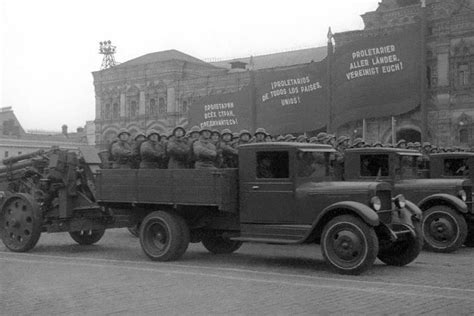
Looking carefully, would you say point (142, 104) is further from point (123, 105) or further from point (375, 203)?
point (375, 203)

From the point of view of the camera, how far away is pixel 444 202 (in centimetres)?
1217

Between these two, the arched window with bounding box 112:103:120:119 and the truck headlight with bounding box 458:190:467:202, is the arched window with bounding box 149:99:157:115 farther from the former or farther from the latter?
the truck headlight with bounding box 458:190:467:202

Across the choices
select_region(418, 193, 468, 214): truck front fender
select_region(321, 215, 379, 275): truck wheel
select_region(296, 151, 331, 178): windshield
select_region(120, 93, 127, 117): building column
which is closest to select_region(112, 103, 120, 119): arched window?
select_region(120, 93, 127, 117): building column

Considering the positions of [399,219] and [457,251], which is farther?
[457,251]

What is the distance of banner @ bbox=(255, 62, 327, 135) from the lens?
106 feet

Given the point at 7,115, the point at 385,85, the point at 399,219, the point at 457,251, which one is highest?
the point at 385,85

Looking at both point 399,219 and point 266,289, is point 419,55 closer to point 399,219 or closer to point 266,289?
point 399,219

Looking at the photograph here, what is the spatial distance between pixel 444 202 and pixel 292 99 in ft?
71.4

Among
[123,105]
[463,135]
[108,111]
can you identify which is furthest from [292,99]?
[108,111]

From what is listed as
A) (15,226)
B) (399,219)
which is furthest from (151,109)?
(399,219)

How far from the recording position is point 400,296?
7.14 metres

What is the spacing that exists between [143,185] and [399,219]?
13.2ft

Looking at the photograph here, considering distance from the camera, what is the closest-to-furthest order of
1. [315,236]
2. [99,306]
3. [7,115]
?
[99,306]
[315,236]
[7,115]

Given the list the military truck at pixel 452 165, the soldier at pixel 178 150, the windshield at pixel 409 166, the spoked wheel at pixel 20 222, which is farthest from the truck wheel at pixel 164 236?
the military truck at pixel 452 165
